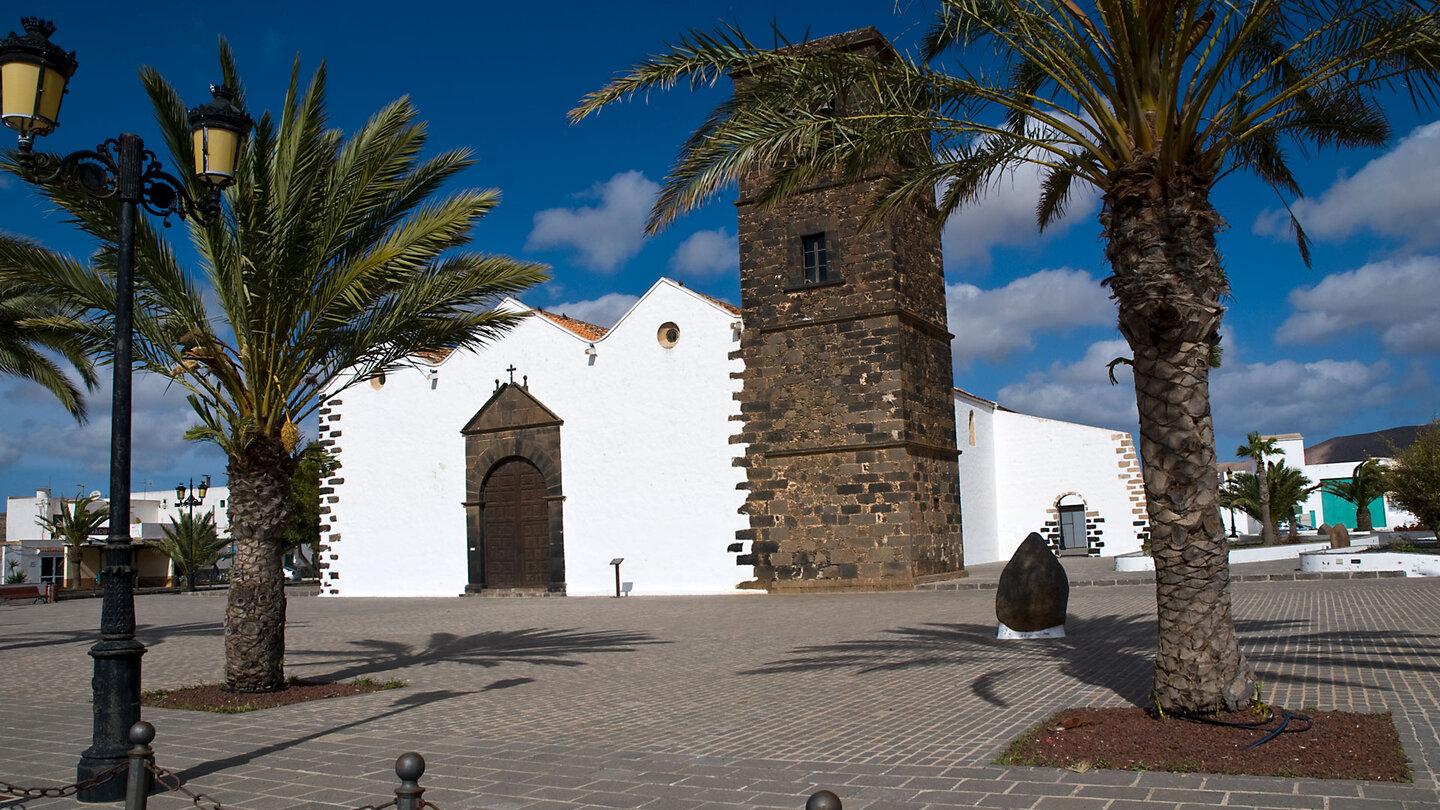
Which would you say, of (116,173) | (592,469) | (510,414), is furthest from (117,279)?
(510,414)

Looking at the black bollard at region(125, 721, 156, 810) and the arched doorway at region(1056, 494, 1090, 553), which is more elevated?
the arched doorway at region(1056, 494, 1090, 553)

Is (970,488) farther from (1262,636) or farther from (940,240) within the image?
(1262,636)

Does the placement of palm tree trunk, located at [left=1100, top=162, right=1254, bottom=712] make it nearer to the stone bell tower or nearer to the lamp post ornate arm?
the lamp post ornate arm

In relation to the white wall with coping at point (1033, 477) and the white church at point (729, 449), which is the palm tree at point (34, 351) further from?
the white wall with coping at point (1033, 477)

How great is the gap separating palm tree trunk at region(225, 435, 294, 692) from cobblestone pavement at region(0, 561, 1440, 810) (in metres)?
0.76

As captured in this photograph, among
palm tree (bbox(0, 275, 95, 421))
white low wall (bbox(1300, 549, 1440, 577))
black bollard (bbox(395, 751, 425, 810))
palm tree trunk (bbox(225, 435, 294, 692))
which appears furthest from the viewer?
white low wall (bbox(1300, 549, 1440, 577))

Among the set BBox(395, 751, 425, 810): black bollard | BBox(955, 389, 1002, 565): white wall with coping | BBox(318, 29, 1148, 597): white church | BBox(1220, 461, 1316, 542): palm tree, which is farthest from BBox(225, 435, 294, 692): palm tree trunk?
BBox(1220, 461, 1316, 542): palm tree

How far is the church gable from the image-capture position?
23.2m

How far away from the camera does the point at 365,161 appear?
1002 centimetres

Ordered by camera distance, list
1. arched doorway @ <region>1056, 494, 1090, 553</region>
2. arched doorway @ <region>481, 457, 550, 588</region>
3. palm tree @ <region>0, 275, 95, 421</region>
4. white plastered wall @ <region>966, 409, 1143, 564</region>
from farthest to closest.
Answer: arched doorway @ <region>1056, 494, 1090, 553</region>
white plastered wall @ <region>966, 409, 1143, 564</region>
arched doorway @ <region>481, 457, 550, 588</region>
palm tree @ <region>0, 275, 95, 421</region>

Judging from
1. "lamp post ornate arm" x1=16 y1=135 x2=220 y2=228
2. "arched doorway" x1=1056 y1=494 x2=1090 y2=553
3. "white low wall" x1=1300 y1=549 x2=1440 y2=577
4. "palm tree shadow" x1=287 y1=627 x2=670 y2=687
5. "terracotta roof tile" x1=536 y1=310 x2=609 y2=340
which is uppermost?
"terracotta roof tile" x1=536 y1=310 x2=609 y2=340

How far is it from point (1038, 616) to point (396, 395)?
18.2m

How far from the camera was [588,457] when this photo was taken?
2264 centimetres

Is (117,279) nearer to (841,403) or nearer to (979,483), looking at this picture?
(841,403)
